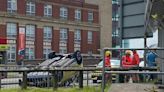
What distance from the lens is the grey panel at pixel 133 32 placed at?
1220 centimetres

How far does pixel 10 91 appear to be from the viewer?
12867 millimetres

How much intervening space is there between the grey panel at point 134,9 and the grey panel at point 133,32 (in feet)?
1.63

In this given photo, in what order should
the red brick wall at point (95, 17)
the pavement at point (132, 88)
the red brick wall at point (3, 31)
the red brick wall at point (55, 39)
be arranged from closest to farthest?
1. the pavement at point (132, 88)
2. the red brick wall at point (3, 31)
3. the red brick wall at point (55, 39)
4. the red brick wall at point (95, 17)

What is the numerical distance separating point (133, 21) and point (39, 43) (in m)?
61.3

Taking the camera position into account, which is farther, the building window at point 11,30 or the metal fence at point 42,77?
the building window at point 11,30

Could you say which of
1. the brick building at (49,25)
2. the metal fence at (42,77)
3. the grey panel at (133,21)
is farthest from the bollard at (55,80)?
the brick building at (49,25)

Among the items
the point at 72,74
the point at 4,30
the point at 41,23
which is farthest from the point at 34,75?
the point at 41,23

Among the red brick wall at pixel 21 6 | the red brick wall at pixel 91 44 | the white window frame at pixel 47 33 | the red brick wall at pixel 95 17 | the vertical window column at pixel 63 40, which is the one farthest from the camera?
the red brick wall at pixel 95 17

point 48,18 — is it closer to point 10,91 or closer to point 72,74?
point 72,74

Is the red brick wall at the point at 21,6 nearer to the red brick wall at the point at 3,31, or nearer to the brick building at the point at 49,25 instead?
the brick building at the point at 49,25

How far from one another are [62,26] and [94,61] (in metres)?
40.4

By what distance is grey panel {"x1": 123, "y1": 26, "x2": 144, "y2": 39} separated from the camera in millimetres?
12195

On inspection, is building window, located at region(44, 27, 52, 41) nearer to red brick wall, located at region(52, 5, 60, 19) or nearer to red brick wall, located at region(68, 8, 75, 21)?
red brick wall, located at region(52, 5, 60, 19)

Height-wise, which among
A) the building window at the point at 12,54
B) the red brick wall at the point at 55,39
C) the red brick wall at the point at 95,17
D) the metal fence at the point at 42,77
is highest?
the red brick wall at the point at 95,17
